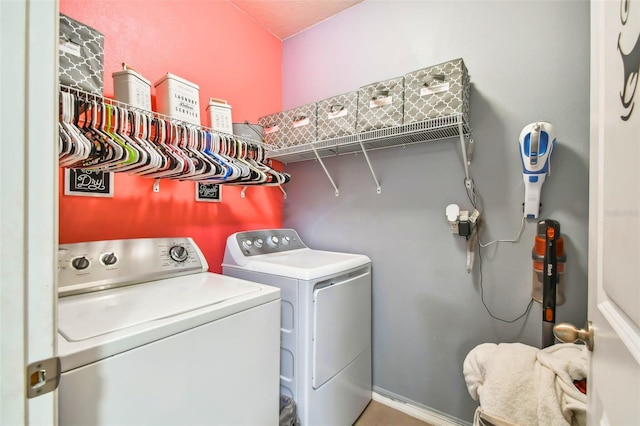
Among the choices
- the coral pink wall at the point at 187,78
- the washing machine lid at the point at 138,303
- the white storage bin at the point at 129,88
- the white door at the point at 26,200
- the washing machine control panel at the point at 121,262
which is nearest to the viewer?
the white door at the point at 26,200

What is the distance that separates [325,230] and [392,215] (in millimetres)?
562

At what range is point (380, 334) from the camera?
1.89 m

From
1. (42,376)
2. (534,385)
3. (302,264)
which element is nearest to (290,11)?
(302,264)

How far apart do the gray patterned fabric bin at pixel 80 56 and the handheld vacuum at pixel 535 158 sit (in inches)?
75.4

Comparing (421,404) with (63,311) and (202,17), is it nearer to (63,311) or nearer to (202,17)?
(63,311)

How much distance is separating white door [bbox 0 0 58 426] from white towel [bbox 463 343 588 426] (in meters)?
1.35

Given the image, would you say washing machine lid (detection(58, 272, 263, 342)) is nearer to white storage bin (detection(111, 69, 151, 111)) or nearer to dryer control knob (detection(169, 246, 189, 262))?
dryer control knob (detection(169, 246, 189, 262))

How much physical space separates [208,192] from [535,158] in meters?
1.88

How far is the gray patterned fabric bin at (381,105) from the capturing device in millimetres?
1542

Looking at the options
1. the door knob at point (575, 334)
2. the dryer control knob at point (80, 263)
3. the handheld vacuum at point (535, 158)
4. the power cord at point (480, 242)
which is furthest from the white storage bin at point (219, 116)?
Answer: the door knob at point (575, 334)

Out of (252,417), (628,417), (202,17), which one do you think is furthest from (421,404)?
(202,17)

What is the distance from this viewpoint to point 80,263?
3.63 feet

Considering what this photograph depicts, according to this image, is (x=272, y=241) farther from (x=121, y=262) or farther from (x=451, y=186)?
(x=451, y=186)

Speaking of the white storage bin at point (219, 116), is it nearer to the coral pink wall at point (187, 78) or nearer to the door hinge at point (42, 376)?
the coral pink wall at point (187, 78)
